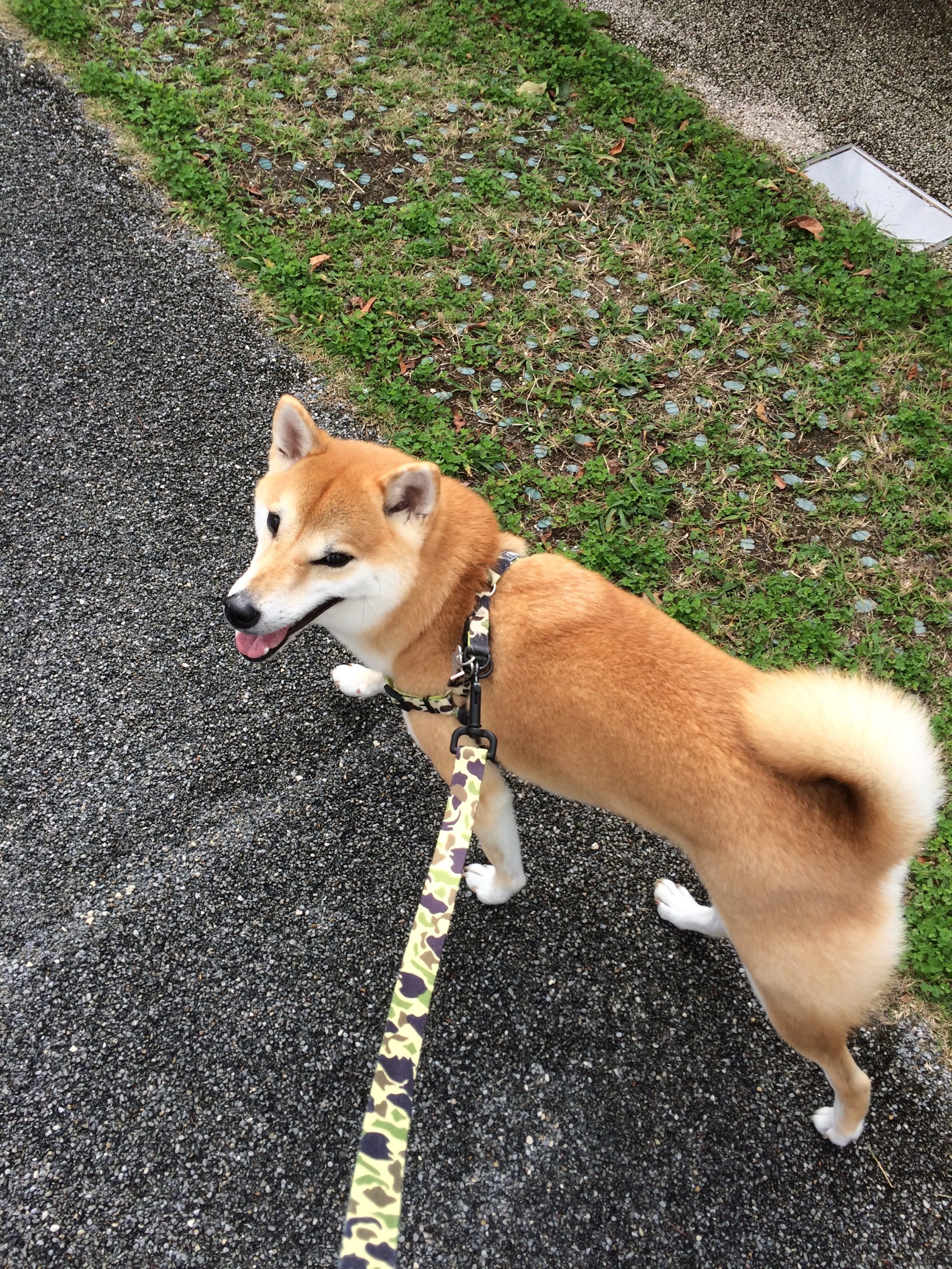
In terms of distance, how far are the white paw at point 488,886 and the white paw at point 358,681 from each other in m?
0.83

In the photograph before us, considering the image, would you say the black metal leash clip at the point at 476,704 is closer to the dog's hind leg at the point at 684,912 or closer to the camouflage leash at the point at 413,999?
the camouflage leash at the point at 413,999

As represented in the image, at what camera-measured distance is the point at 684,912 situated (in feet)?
9.28

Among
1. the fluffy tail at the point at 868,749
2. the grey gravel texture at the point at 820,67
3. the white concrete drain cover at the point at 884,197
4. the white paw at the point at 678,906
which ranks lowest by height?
the white paw at the point at 678,906

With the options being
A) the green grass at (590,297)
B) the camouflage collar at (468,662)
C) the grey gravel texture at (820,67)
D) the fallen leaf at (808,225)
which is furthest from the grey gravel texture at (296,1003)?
the grey gravel texture at (820,67)

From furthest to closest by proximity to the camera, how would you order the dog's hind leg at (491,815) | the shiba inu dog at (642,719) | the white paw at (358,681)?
the white paw at (358,681) → the dog's hind leg at (491,815) → the shiba inu dog at (642,719)

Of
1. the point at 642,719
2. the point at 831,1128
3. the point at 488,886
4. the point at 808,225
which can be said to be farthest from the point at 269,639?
the point at 808,225

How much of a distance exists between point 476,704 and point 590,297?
10.6 ft

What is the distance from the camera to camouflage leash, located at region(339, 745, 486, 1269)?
4.44ft

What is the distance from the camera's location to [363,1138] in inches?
57.2

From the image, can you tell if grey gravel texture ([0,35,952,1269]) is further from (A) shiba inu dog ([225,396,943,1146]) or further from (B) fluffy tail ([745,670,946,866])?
(B) fluffy tail ([745,670,946,866])

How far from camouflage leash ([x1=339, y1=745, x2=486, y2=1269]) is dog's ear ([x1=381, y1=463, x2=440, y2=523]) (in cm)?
92

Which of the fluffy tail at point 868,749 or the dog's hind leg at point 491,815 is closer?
the fluffy tail at point 868,749

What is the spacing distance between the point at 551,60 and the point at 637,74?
62cm

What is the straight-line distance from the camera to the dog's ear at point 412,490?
2217 mm
